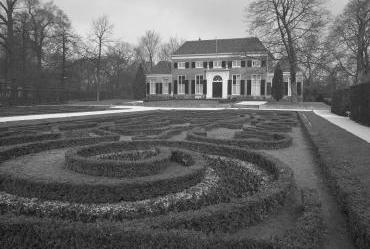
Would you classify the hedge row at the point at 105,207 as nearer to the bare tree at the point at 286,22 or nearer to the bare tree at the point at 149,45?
the bare tree at the point at 286,22

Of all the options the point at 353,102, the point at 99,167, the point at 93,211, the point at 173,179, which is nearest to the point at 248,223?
the point at 173,179

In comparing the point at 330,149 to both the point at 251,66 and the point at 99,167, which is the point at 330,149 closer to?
the point at 99,167

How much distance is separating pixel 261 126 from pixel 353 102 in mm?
8756

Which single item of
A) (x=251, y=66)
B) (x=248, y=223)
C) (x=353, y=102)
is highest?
(x=251, y=66)

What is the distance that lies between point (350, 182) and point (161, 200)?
10.1 feet

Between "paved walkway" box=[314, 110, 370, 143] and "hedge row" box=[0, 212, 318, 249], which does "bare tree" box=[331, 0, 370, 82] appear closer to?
"paved walkway" box=[314, 110, 370, 143]

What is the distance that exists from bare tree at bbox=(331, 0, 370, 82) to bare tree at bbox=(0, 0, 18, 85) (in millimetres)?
36853

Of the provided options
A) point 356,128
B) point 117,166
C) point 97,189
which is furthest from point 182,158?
point 356,128

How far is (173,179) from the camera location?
5758 mm

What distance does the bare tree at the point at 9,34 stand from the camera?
36844 millimetres

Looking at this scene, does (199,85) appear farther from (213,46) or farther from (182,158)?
(182,158)

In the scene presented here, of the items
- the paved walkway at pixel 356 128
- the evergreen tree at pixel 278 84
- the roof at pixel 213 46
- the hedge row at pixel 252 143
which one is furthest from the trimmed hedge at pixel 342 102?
the roof at pixel 213 46

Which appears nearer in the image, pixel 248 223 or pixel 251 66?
pixel 248 223

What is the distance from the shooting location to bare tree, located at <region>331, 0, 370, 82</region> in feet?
125
